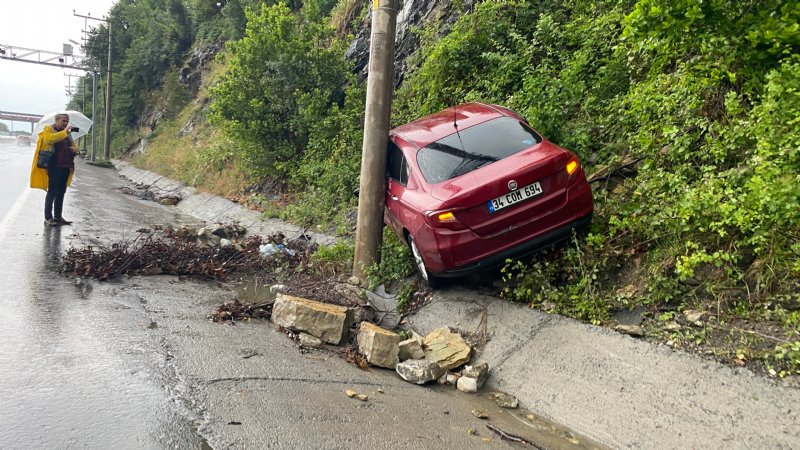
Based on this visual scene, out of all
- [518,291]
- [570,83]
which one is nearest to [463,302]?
[518,291]

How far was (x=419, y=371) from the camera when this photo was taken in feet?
15.0

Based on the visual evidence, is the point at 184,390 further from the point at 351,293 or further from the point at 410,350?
the point at 351,293

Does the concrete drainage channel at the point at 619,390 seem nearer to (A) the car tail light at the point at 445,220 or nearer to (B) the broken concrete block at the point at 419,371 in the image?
(B) the broken concrete block at the point at 419,371

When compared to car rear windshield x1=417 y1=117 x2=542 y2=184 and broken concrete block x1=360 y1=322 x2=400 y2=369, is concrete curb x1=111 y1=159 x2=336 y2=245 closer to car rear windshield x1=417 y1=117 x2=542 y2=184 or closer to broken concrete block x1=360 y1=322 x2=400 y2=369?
car rear windshield x1=417 y1=117 x2=542 y2=184

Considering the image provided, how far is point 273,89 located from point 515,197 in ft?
31.9

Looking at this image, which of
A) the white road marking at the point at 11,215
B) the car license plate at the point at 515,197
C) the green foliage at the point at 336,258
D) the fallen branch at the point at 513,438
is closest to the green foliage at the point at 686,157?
the car license plate at the point at 515,197

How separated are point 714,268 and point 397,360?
2865 mm

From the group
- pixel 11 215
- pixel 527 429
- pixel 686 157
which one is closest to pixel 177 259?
pixel 11 215

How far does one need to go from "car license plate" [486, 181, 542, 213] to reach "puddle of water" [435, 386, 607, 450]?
5.90 ft

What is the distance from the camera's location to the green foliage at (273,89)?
13.2 meters

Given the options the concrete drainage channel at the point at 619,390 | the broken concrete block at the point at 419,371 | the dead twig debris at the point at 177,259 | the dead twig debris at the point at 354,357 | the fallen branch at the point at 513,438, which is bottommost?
the dead twig debris at the point at 177,259

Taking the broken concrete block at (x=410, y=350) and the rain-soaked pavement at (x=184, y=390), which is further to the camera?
the broken concrete block at (x=410, y=350)

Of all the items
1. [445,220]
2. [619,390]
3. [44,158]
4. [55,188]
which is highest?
[445,220]

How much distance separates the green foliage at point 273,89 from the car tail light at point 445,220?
8.42 m
